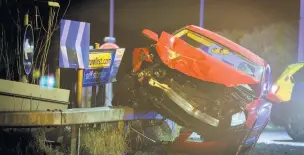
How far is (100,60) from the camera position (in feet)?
26.6

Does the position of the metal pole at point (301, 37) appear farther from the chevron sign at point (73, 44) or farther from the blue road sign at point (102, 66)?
the chevron sign at point (73, 44)

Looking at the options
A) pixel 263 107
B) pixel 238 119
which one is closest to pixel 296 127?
pixel 263 107

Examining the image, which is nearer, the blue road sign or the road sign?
the road sign

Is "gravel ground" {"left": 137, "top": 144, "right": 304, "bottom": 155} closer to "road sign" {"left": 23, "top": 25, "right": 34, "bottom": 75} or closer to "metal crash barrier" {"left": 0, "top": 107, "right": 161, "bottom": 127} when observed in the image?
"metal crash barrier" {"left": 0, "top": 107, "right": 161, "bottom": 127}

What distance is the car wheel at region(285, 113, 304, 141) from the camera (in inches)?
346

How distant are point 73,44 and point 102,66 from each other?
174 centimetres

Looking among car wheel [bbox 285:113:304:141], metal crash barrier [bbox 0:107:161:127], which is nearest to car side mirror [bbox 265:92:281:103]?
car wheel [bbox 285:113:304:141]

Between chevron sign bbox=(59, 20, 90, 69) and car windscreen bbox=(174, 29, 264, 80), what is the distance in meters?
1.65

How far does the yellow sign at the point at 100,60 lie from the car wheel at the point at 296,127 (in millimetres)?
4392

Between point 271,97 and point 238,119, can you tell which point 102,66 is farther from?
point 271,97

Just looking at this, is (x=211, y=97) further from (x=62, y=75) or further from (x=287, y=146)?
(x=62, y=75)

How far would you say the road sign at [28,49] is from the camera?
21.6ft

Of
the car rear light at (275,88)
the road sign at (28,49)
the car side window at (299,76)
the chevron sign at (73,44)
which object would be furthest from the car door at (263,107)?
the road sign at (28,49)

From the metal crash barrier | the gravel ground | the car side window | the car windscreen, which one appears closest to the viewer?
the metal crash barrier
